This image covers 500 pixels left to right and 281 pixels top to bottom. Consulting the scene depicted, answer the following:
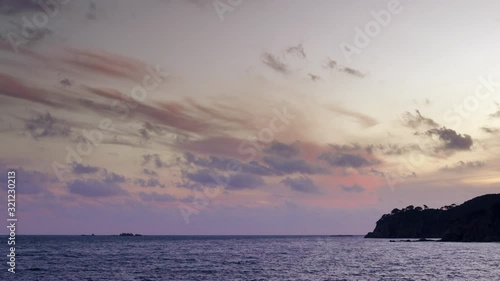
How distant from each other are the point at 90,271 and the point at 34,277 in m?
12.8

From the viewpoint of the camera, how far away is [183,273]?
90062mm

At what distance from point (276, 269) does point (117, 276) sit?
31676 mm

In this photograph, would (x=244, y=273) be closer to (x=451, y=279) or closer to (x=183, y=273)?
(x=183, y=273)

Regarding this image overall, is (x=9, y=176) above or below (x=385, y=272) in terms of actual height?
above

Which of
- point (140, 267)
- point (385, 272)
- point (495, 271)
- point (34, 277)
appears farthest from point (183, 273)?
point (495, 271)

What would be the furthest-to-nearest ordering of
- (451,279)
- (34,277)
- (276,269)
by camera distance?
(276,269)
(34,277)
(451,279)

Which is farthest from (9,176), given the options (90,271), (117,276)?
(90,271)

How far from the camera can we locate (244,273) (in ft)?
295

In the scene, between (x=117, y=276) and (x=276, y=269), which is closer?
(x=117, y=276)

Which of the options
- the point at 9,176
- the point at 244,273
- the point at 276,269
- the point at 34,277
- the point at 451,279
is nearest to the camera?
the point at 9,176

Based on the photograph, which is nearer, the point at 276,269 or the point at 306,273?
the point at 306,273

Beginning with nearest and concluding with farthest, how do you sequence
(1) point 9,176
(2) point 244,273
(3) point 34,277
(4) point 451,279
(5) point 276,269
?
(1) point 9,176, (4) point 451,279, (3) point 34,277, (2) point 244,273, (5) point 276,269

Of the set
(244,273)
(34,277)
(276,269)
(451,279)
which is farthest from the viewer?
(276,269)

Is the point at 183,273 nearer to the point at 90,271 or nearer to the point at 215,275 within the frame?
the point at 215,275
